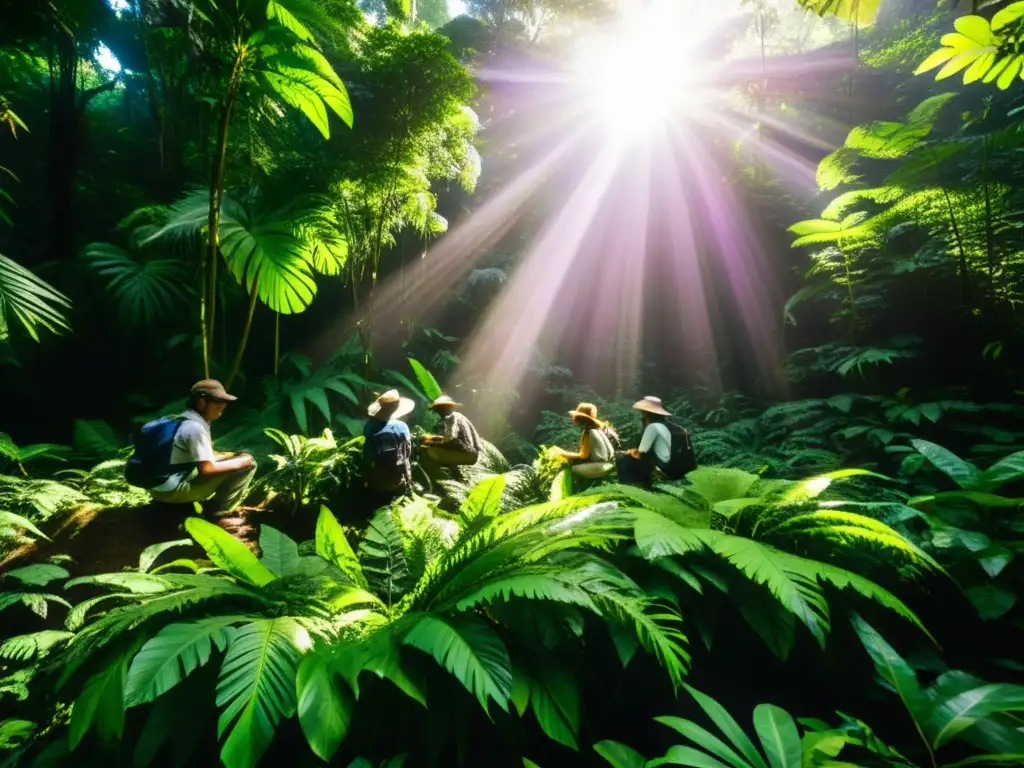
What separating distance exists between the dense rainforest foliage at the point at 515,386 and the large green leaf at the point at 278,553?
0.02 m

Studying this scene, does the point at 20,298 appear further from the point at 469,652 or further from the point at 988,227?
the point at 988,227

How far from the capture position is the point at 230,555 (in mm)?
2025

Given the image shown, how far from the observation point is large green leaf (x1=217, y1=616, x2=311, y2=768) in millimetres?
1254

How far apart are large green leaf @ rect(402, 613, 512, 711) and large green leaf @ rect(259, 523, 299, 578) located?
3.11 feet

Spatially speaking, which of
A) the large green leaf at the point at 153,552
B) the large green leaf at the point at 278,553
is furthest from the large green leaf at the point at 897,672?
the large green leaf at the point at 153,552

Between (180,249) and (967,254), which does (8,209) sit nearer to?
(180,249)

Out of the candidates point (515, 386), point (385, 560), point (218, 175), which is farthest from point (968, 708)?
point (515, 386)

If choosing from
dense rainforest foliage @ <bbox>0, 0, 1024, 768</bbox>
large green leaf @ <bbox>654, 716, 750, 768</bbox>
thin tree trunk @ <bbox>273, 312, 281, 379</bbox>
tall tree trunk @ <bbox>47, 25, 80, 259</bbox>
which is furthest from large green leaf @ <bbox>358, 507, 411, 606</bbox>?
tall tree trunk @ <bbox>47, 25, 80, 259</bbox>

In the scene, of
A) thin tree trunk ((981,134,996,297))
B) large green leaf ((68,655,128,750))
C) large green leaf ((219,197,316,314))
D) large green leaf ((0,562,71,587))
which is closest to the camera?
large green leaf ((68,655,128,750))

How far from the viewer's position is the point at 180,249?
21.2 feet

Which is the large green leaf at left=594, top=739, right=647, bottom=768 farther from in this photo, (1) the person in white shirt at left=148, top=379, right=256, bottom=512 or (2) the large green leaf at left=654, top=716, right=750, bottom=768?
(1) the person in white shirt at left=148, top=379, right=256, bottom=512

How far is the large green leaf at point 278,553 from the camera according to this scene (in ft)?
7.06

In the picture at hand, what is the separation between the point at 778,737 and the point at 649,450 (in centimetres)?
261

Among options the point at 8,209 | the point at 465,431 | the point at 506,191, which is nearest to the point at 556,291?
the point at 506,191
